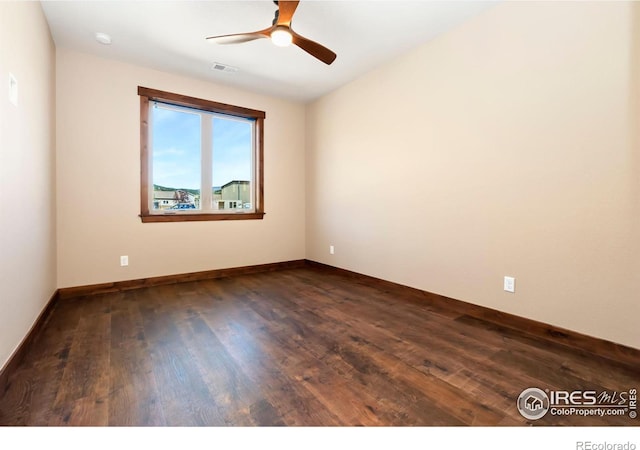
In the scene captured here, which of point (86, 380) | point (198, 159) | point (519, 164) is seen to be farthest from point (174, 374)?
point (198, 159)

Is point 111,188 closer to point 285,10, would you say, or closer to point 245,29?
point 245,29

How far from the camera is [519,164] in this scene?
2344 millimetres

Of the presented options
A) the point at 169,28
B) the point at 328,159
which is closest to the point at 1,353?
the point at 169,28

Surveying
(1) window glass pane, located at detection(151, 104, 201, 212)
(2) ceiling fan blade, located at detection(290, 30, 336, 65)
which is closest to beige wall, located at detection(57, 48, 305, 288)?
(1) window glass pane, located at detection(151, 104, 201, 212)

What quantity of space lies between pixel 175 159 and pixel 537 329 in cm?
420

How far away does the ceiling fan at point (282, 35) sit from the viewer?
2066 mm

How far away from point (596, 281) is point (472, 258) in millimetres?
842

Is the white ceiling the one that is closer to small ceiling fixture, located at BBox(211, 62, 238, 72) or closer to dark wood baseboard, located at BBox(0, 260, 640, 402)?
small ceiling fixture, located at BBox(211, 62, 238, 72)

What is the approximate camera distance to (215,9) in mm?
2475

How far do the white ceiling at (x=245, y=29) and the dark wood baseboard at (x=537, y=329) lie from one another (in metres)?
2.56

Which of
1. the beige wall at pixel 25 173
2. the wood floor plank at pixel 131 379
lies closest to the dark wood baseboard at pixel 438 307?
the beige wall at pixel 25 173
